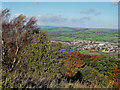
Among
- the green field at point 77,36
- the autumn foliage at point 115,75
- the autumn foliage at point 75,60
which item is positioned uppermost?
the green field at point 77,36

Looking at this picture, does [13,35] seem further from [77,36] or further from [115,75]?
[77,36]

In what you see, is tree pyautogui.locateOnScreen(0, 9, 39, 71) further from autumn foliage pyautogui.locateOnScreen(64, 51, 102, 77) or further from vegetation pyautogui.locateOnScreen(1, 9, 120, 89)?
autumn foliage pyautogui.locateOnScreen(64, 51, 102, 77)

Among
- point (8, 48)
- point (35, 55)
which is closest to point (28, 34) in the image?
point (8, 48)

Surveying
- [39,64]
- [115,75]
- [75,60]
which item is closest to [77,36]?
[75,60]

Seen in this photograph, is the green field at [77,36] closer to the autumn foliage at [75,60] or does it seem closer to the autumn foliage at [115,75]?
the autumn foliage at [75,60]

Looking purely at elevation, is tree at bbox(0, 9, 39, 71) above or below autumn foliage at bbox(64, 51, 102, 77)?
above

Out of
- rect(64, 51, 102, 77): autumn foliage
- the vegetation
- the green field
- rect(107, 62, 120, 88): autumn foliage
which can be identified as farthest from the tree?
the green field

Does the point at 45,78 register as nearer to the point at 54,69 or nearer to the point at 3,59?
the point at 54,69

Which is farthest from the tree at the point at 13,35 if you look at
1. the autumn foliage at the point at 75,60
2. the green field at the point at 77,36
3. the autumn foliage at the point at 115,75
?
the green field at the point at 77,36
